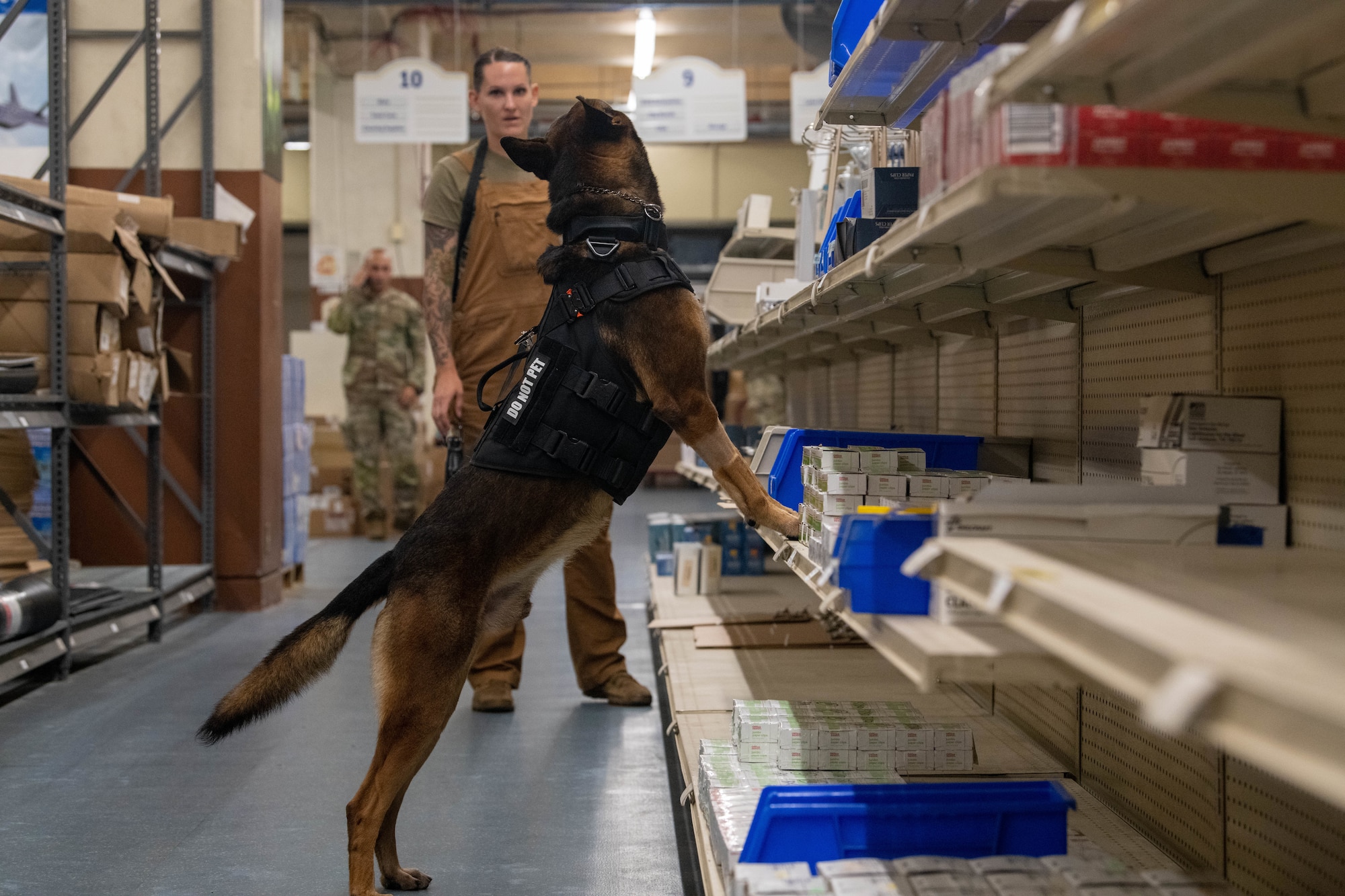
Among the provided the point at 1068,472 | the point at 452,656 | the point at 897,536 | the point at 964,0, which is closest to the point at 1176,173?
the point at 897,536

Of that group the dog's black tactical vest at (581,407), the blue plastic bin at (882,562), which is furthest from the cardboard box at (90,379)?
the blue plastic bin at (882,562)

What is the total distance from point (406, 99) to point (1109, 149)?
8218mm

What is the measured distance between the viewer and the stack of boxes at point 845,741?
224cm

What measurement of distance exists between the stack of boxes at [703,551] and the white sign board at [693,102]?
3.77m

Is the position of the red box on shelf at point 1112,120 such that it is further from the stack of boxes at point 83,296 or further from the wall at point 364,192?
the wall at point 364,192

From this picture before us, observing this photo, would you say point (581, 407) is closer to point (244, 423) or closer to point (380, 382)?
point (244, 423)

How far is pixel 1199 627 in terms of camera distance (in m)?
0.87

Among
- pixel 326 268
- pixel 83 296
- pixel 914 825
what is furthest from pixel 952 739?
pixel 326 268

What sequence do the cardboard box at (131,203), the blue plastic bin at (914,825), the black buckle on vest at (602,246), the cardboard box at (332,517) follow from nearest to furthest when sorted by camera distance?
the blue plastic bin at (914,825)
the black buckle on vest at (602,246)
the cardboard box at (131,203)
the cardboard box at (332,517)

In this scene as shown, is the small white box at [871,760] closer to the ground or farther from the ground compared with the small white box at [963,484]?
closer to the ground

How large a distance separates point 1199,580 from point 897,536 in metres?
0.50

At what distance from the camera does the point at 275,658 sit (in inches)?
93.0

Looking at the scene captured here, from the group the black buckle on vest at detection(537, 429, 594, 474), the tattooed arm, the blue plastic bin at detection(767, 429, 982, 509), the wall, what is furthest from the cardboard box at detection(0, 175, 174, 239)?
the wall

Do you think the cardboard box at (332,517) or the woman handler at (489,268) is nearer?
the woman handler at (489,268)
